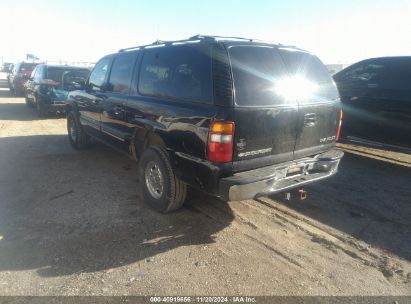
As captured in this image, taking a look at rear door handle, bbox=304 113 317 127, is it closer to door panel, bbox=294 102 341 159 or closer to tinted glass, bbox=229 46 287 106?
door panel, bbox=294 102 341 159

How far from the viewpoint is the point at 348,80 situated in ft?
21.9

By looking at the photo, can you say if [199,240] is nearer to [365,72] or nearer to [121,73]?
[121,73]

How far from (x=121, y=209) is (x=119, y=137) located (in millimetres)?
1196

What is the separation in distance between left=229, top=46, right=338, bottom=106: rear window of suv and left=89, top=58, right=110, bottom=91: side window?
299 cm

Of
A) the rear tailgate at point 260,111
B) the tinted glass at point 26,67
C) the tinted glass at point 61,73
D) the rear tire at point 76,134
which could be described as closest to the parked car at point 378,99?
the rear tailgate at point 260,111

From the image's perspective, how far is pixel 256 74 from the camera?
3275 millimetres

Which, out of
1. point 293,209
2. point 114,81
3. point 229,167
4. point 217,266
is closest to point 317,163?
point 293,209

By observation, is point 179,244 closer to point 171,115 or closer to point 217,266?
point 217,266

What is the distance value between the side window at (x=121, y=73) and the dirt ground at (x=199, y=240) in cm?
147

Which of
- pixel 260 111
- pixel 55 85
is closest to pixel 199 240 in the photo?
pixel 260 111

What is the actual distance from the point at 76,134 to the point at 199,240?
14.8 ft

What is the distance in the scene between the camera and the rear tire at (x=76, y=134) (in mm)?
6771

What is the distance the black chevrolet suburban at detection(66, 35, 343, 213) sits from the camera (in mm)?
3078

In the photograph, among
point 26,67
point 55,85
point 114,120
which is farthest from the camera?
point 26,67
